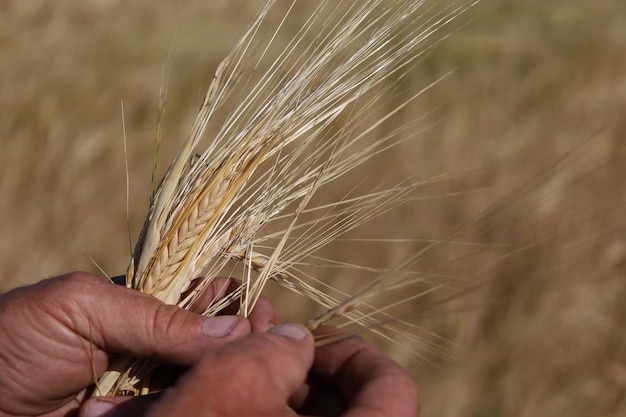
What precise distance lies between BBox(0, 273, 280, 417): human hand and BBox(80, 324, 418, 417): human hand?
9 centimetres

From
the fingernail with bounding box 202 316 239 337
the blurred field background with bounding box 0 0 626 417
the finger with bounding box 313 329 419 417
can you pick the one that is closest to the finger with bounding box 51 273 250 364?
the fingernail with bounding box 202 316 239 337

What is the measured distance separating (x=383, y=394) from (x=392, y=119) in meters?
1.83

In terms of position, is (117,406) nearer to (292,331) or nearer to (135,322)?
(135,322)

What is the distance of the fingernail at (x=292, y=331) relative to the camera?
3.01ft

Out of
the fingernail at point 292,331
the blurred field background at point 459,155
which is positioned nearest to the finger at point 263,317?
the fingernail at point 292,331

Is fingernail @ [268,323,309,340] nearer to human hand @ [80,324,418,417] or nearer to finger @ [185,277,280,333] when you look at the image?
human hand @ [80,324,418,417]

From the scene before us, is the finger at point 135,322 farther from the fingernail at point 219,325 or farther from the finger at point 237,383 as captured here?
the finger at point 237,383

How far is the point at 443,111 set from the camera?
99.3 inches

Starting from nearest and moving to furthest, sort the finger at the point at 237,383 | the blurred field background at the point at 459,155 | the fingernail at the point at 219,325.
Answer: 1. the finger at the point at 237,383
2. the fingernail at the point at 219,325
3. the blurred field background at the point at 459,155

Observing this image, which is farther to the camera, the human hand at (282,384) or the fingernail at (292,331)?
the fingernail at (292,331)

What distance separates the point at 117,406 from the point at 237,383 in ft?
1.09

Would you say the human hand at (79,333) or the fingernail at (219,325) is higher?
the human hand at (79,333)

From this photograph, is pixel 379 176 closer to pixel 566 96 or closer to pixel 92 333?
pixel 566 96

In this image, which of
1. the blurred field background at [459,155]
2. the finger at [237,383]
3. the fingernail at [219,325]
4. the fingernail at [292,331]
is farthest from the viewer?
the blurred field background at [459,155]
